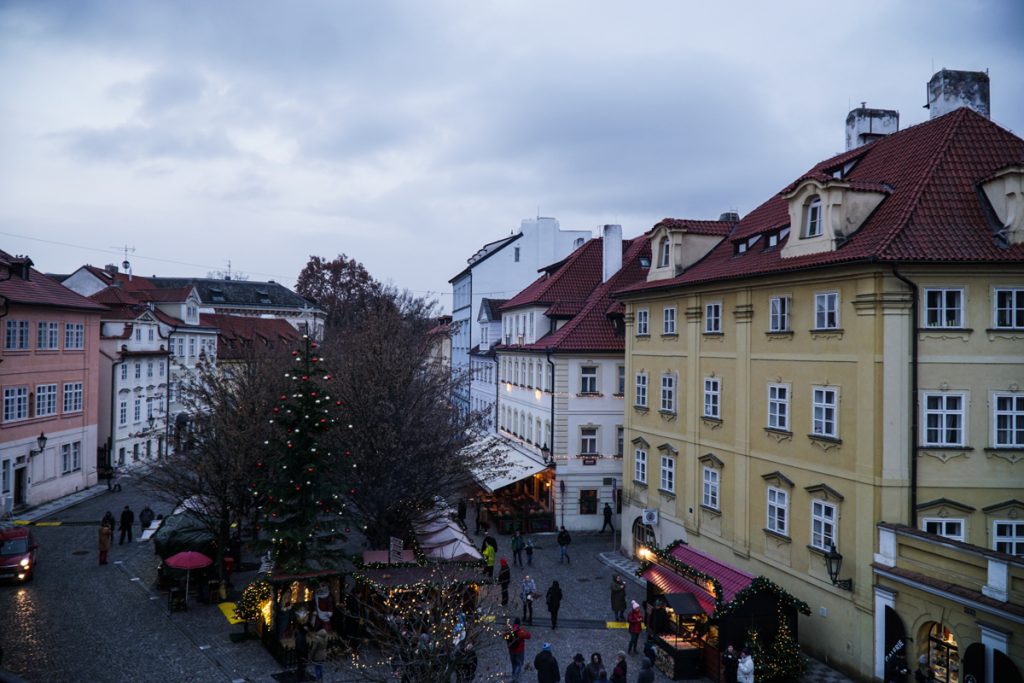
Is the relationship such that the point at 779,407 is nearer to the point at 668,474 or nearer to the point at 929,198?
the point at 929,198

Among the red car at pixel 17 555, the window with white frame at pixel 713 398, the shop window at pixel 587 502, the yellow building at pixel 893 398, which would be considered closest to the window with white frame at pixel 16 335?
the red car at pixel 17 555

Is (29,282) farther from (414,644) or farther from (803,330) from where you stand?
(803,330)

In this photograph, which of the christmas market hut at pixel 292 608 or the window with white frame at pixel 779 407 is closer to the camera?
the christmas market hut at pixel 292 608

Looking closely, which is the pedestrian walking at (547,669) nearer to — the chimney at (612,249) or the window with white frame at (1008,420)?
the window with white frame at (1008,420)

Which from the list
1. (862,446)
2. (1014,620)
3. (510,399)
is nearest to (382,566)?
(862,446)

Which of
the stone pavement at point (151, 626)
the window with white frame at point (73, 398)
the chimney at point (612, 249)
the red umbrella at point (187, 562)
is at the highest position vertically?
the chimney at point (612, 249)

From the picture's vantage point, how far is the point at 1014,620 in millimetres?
13562

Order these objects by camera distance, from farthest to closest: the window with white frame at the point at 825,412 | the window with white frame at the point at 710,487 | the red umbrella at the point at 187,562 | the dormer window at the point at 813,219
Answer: the window with white frame at the point at 710,487, the red umbrella at the point at 187,562, the dormer window at the point at 813,219, the window with white frame at the point at 825,412

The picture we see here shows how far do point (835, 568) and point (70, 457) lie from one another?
39497 mm

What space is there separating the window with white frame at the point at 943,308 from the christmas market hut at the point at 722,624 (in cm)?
735

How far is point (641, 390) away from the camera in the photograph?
28.9 m

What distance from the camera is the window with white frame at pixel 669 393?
1035 inches

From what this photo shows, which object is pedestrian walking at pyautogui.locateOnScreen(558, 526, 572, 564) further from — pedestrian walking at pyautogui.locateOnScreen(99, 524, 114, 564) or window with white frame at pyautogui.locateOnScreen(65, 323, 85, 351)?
window with white frame at pyautogui.locateOnScreen(65, 323, 85, 351)

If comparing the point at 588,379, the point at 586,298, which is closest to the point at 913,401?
the point at 588,379
